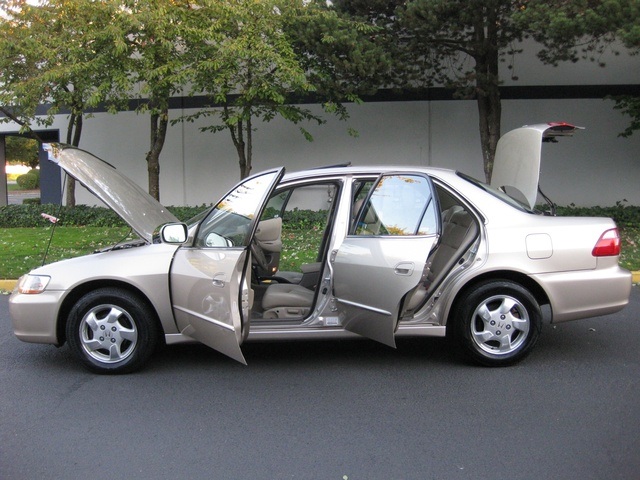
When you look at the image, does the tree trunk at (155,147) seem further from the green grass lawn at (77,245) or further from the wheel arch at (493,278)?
the wheel arch at (493,278)

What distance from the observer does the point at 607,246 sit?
5.17 m

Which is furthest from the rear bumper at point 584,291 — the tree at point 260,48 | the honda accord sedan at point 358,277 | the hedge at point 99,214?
the hedge at point 99,214

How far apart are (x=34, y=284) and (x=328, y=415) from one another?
259cm

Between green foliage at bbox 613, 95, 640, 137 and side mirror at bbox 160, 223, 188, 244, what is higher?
green foliage at bbox 613, 95, 640, 137

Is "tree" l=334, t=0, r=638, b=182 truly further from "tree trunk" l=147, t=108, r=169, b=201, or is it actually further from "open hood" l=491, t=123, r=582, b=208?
"tree trunk" l=147, t=108, r=169, b=201

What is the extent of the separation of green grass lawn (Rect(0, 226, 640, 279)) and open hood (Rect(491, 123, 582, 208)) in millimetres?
3566

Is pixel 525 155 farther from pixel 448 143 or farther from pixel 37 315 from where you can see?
pixel 448 143

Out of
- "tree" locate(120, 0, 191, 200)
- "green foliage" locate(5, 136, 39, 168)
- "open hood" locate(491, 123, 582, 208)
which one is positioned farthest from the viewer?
"green foliage" locate(5, 136, 39, 168)

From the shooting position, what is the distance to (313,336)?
5.16 meters

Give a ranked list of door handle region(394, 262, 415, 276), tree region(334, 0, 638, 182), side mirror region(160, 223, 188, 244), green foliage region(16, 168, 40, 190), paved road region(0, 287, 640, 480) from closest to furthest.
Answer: paved road region(0, 287, 640, 480)
door handle region(394, 262, 415, 276)
side mirror region(160, 223, 188, 244)
tree region(334, 0, 638, 182)
green foliage region(16, 168, 40, 190)

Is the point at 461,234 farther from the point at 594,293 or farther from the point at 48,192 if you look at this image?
the point at 48,192

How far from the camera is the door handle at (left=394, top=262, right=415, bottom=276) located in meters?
4.80

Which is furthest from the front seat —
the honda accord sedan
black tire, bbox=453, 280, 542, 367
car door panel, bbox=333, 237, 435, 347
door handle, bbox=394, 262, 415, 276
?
black tire, bbox=453, 280, 542, 367

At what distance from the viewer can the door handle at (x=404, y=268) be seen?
4801 mm
